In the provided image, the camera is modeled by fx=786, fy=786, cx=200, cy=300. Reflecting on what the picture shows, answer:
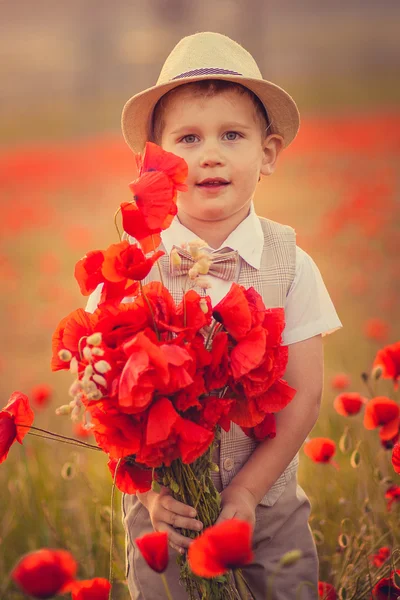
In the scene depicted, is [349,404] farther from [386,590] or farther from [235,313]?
[235,313]

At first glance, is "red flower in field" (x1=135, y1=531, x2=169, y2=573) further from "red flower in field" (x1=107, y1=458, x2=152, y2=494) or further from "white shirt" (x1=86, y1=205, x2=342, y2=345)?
"white shirt" (x1=86, y1=205, x2=342, y2=345)

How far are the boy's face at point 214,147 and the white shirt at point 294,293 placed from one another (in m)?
0.05

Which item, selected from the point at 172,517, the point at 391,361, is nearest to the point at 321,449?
the point at 391,361

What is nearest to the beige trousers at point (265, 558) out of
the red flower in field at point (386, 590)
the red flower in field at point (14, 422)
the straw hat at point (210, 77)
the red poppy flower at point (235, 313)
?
the red flower in field at point (386, 590)

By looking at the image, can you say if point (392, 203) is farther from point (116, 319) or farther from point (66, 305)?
point (116, 319)

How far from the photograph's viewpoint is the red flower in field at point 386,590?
1.54 m

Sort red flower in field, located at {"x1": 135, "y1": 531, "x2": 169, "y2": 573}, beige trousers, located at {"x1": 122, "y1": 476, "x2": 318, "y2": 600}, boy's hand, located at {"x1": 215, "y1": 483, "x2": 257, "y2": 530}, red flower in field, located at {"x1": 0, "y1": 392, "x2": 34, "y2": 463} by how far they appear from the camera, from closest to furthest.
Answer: red flower in field, located at {"x1": 135, "y1": 531, "x2": 169, "y2": 573}, red flower in field, located at {"x1": 0, "y1": 392, "x2": 34, "y2": 463}, boy's hand, located at {"x1": 215, "y1": 483, "x2": 257, "y2": 530}, beige trousers, located at {"x1": 122, "y1": 476, "x2": 318, "y2": 600}

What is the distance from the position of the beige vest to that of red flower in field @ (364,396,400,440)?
12.4 inches

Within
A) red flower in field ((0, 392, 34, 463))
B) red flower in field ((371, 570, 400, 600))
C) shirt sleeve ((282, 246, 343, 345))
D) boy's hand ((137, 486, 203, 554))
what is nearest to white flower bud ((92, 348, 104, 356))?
red flower in field ((0, 392, 34, 463))

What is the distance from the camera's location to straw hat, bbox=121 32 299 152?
1.59 metres

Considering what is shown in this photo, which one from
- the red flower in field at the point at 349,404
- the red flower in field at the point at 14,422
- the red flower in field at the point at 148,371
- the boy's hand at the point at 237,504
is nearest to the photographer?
the red flower in field at the point at 148,371

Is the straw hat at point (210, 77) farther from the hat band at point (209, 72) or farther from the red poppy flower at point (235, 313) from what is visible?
the red poppy flower at point (235, 313)

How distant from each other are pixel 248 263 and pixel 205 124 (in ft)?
0.97

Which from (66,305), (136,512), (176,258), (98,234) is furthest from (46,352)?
(176,258)
